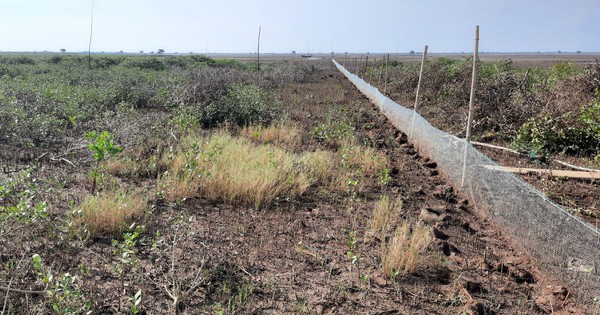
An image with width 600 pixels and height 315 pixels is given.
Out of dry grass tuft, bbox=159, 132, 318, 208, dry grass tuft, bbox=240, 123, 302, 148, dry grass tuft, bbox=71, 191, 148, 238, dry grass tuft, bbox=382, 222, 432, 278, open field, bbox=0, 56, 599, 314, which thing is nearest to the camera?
open field, bbox=0, 56, 599, 314

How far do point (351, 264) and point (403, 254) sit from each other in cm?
43

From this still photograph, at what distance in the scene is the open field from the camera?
3.17m

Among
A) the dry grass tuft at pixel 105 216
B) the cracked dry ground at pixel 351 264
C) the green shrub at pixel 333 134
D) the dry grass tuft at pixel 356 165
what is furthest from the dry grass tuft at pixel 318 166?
the dry grass tuft at pixel 105 216

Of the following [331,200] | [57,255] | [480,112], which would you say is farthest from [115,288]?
[480,112]

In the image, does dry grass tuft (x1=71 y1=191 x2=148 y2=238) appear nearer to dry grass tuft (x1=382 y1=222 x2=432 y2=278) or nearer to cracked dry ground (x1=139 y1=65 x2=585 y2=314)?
cracked dry ground (x1=139 y1=65 x2=585 y2=314)

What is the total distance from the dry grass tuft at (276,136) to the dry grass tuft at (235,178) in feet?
5.91

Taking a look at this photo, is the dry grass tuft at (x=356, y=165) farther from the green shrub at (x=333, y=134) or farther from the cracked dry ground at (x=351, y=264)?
the green shrub at (x=333, y=134)

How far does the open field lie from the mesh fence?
0.11 metres

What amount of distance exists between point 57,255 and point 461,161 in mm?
4562

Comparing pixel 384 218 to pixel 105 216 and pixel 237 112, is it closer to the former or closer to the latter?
pixel 105 216

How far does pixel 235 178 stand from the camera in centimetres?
533

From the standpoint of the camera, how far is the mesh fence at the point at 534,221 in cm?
322

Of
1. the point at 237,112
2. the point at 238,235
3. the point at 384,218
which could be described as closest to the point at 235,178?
the point at 238,235

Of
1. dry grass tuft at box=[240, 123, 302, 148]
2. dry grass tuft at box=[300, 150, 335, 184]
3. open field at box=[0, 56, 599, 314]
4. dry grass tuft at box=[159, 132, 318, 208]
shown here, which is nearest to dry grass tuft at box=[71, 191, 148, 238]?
open field at box=[0, 56, 599, 314]
